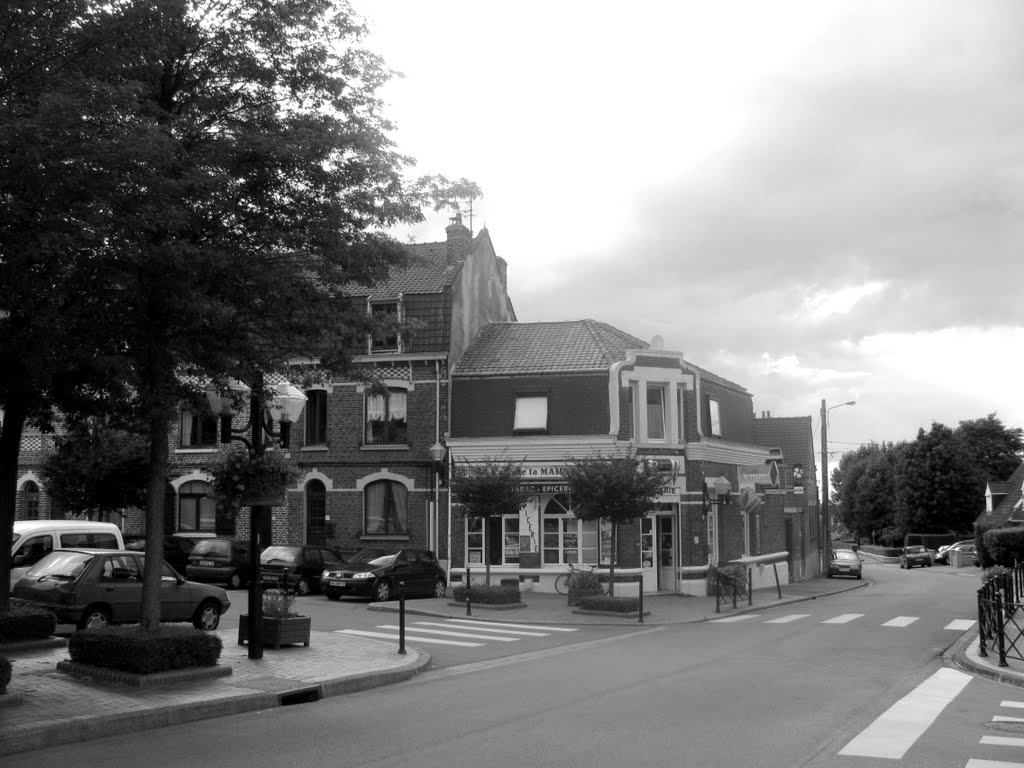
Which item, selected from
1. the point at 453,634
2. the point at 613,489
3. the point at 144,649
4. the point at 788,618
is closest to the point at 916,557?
the point at 788,618

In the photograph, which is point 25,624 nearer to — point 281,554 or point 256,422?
point 256,422

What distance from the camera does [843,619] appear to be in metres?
24.5

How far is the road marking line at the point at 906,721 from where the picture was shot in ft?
30.4

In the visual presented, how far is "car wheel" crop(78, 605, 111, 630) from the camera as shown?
1703cm

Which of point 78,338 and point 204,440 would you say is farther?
point 204,440

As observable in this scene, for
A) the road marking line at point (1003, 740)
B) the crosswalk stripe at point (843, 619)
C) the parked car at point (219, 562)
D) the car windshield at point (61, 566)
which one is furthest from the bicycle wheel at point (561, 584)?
the road marking line at point (1003, 740)

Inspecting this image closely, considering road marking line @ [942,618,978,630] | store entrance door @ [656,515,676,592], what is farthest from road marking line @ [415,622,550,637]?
store entrance door @ [656,515,676,592]

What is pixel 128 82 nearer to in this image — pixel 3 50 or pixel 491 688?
pixel 3 50

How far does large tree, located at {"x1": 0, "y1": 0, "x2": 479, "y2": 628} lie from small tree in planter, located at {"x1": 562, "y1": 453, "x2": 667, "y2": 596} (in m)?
12.3

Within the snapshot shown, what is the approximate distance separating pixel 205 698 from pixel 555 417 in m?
20.6

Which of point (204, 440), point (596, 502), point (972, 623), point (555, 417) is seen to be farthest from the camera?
point (204, 440)

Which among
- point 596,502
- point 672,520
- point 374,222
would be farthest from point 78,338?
point 672,520

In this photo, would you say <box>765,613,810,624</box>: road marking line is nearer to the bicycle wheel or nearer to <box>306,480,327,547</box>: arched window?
the bicycle wheel

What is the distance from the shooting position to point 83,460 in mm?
30891
